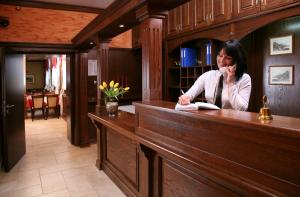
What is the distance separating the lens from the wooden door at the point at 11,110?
410 centimetres

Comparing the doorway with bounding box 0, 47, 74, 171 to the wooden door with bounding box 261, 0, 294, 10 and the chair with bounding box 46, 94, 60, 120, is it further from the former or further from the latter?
the chair with bounding box 46, 94, 60, 120

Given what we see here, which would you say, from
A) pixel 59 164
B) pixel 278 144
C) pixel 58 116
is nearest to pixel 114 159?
pixel 59 164

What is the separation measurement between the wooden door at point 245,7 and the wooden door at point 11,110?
144 inches

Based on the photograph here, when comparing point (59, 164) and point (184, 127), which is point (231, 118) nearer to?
point (184, 127)

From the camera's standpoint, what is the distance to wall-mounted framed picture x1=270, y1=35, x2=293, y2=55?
2.96 meters

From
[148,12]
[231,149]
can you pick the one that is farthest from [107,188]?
[231,149]

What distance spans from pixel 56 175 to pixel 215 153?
3.17 metres

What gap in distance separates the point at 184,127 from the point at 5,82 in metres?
3.57

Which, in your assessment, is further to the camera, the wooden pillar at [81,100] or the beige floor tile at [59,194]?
the wooden pillar at [81,100]

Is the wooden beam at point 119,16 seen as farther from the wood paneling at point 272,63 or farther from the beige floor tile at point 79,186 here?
the beige floor tile at point 79,186

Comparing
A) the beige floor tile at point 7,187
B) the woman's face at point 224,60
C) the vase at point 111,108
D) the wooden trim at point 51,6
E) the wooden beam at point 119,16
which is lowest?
the beige floor tile at point 7,187

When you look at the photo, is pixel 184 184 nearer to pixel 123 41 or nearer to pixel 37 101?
pixel 123 41

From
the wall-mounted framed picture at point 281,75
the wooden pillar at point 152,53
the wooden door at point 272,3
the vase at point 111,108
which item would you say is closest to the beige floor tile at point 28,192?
the vase at point 111,108

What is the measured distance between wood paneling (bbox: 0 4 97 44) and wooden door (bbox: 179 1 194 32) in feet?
8.21
